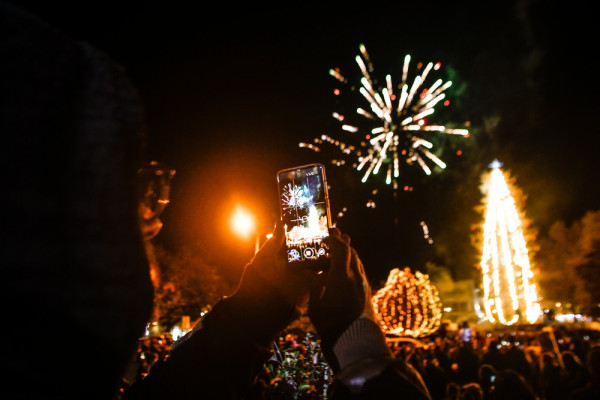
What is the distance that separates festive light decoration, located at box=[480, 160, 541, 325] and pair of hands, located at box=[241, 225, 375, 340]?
29865 mm

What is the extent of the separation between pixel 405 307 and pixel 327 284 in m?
15.1

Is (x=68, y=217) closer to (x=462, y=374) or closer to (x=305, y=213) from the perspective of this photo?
(x=305, y=213)

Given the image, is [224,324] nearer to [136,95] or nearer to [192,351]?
[192,351]

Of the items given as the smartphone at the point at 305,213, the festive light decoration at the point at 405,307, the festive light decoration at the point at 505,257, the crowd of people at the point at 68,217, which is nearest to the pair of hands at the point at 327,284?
the smartphone at the point at 305,213

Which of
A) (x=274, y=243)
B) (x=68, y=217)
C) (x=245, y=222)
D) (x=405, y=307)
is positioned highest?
(x=245, y=222)

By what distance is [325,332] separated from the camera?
159 cm

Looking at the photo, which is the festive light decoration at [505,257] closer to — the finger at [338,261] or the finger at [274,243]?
the finger at [274,243]

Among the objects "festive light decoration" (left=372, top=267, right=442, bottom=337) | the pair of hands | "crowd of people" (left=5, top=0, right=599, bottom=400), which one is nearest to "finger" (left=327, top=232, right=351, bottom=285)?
the pair of hands

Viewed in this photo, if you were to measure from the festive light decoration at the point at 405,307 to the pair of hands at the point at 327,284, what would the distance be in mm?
13640

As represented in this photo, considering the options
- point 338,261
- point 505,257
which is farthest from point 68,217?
point 505,257

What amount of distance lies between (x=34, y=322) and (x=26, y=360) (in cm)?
6

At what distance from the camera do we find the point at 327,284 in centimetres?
179

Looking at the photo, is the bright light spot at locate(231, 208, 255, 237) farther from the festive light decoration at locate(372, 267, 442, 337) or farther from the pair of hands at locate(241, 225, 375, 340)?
the festive light decoration at locate(372, 267, 442, 337)

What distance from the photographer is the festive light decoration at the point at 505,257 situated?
28.9 metres
